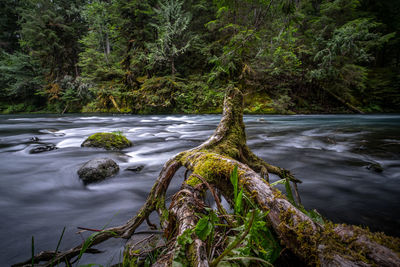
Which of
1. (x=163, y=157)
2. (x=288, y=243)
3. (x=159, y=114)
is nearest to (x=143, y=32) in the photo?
(x=159, y=114)

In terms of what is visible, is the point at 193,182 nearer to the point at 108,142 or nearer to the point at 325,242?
the point at 325,242

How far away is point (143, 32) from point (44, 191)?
1779 cm

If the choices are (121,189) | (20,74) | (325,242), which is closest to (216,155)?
(325,242)

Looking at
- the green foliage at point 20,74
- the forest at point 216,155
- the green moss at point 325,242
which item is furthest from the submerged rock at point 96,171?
the green foliage at point 20,74

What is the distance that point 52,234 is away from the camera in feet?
6.80

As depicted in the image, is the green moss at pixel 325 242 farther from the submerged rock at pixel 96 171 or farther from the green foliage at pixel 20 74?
the green foliage at pixel 20 74

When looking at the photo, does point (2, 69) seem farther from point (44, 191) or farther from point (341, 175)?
point (341, 175)

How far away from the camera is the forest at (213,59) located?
42.1ft

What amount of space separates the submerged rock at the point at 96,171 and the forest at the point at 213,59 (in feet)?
26.7

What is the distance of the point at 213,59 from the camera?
11.8 metres

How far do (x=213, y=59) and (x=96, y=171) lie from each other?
10426 mm

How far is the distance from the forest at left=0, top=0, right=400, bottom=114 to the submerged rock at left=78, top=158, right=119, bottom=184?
26.7ft

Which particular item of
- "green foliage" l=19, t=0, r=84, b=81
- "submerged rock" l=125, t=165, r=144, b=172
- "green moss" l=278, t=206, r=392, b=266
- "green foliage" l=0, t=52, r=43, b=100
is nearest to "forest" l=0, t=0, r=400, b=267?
"green moss" l=278, t=206, r=392, b=266

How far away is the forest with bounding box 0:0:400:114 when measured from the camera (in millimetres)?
12836
